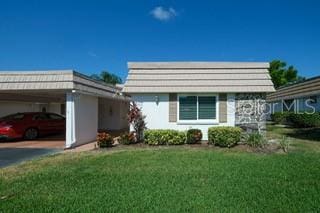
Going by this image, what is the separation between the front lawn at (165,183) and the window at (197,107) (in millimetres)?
4257

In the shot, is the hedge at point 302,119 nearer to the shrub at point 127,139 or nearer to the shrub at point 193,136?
the shrub at point 193,136

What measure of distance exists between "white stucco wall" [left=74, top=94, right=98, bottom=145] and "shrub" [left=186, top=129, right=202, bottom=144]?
529cm

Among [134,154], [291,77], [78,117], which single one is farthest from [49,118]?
[291,77]

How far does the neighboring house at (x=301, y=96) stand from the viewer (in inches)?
886

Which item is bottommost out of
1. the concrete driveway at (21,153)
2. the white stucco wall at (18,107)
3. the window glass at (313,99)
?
the concrete driveway at (21,153)

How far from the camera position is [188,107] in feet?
50.6

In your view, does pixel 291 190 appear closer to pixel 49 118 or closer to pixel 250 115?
pixel 250 115

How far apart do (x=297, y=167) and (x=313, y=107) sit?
57.1 feet

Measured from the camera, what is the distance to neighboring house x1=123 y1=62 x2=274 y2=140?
1521 centimetres

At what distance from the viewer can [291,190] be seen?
6688 mm

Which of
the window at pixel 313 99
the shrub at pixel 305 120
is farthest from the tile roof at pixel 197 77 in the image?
the window at pixel 313 99

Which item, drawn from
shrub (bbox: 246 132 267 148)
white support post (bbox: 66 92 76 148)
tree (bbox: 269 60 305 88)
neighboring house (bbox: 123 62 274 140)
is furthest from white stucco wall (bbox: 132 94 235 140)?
tree (bbox: 269 60 305 88)

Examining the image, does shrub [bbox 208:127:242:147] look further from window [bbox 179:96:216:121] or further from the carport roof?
the carport roof

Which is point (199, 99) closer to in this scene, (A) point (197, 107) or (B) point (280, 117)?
(A) point (197, 107)
